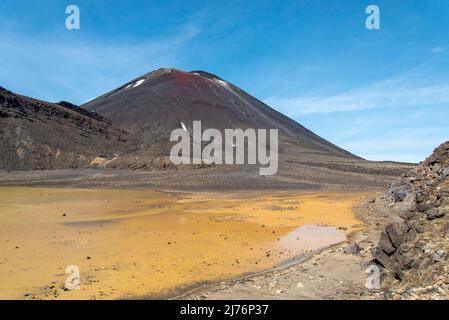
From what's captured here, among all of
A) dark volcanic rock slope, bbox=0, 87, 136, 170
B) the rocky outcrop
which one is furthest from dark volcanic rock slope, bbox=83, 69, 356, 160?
the rocky outcrop

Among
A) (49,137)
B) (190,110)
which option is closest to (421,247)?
(49,137)

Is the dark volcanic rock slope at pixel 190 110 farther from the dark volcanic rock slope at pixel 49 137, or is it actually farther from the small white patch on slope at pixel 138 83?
the dark volcanic rock slope at pixel 49 137

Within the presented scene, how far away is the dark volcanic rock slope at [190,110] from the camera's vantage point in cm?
9688

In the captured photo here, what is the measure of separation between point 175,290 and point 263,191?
96.8 feet

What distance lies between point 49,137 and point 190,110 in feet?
160

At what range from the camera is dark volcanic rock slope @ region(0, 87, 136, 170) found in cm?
5859

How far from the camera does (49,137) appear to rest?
211ft

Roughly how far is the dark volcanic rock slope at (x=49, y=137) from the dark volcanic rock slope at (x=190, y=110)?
1054 cm

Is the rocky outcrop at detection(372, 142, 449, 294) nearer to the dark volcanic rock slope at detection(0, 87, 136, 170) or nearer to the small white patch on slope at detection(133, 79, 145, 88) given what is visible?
the dark volcanic rock slope at detection(0, 87, 136, 170)

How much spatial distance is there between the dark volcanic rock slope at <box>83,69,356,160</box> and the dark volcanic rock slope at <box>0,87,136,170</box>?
1054 centimetres

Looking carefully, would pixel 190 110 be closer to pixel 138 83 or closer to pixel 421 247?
pixel 138 83

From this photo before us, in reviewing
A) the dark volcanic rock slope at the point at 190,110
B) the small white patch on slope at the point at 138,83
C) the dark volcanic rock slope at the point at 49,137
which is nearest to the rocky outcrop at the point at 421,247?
the dark volcanic rock slope at the point at 49,137
